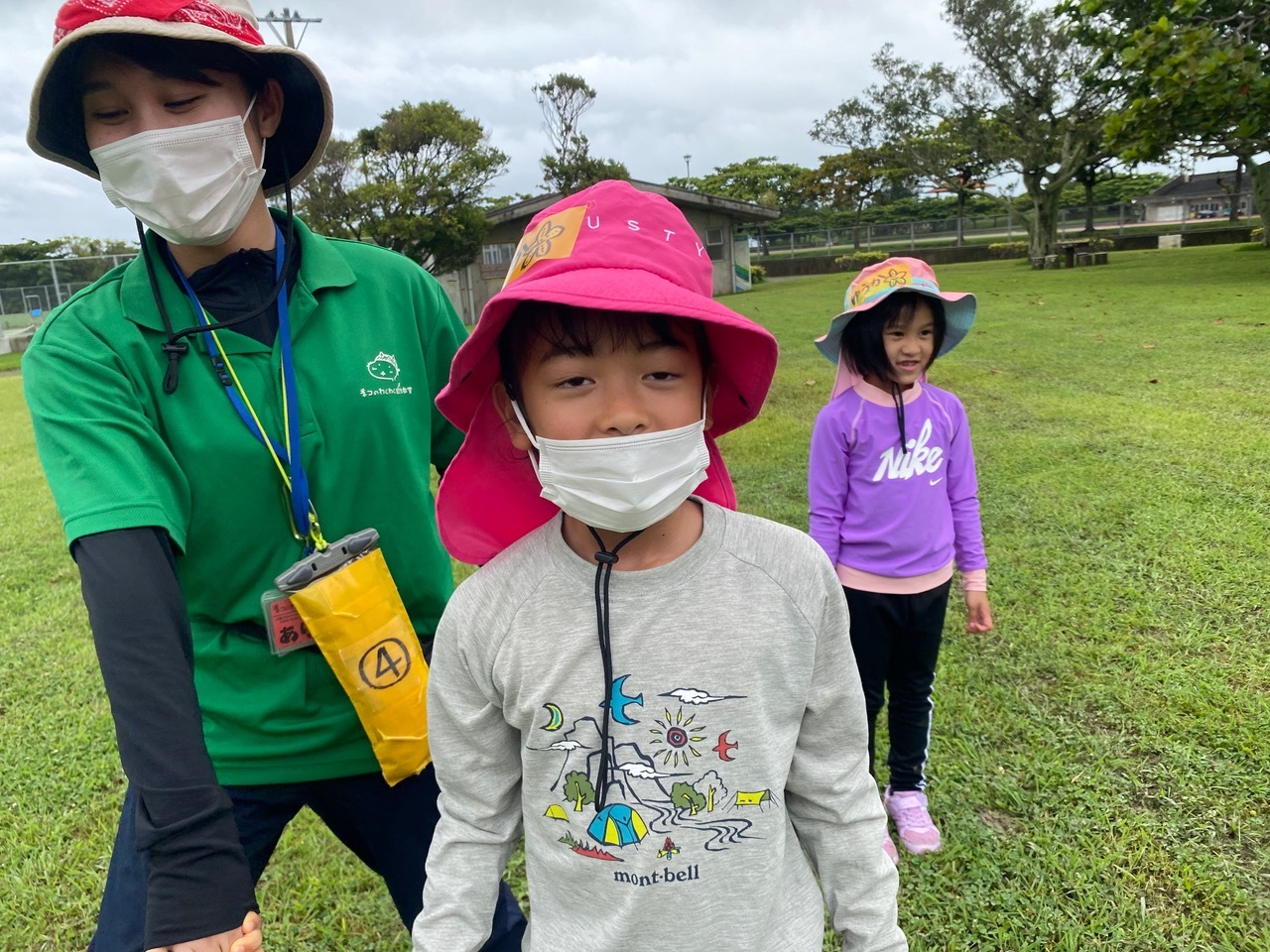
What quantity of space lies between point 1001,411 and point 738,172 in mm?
46283

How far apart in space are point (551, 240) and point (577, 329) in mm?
161

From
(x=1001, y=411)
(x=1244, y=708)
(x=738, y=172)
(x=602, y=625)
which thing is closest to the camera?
(x=602, y=625)

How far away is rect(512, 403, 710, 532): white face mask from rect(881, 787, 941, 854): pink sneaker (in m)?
1.80

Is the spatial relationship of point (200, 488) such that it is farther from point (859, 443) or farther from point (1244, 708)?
point (1244, 708)

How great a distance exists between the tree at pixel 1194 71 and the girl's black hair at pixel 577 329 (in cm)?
1423

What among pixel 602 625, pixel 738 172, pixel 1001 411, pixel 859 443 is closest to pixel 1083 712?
pixel 859 443

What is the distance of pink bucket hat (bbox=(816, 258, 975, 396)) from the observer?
262 cm

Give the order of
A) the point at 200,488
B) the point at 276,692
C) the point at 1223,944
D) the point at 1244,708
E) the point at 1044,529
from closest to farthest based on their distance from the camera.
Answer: the point at 200,488 → the point at 276,692 → the point at 1223,944 → the point at 1244,708 → the point at 1044,529

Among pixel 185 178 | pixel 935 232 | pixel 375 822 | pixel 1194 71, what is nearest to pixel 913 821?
pixel 375 822

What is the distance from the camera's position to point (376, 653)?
1.54 metres

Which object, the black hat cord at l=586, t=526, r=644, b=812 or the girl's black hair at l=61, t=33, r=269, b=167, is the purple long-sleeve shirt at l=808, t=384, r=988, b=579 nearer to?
the black hat cord at l=586, t=526, r=644, b=812

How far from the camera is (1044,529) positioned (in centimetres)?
479

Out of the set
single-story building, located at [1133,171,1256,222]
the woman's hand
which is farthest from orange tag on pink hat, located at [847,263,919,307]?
single-story building, located at [1133,171,1256,222]

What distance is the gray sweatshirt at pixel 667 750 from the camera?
120 cm
